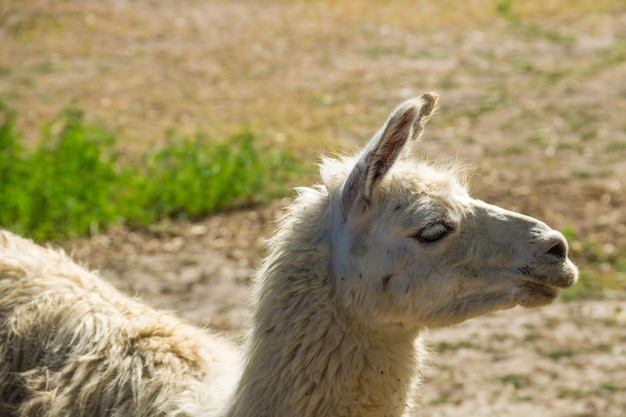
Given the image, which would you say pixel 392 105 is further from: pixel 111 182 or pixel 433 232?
pixel 433 232

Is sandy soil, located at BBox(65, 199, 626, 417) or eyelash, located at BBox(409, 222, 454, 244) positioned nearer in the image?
eyelash, located at BBox(409, 222, 454, 244)

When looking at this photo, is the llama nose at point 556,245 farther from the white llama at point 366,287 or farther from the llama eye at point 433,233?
the llama eye at point 433,233

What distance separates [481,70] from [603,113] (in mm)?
2258

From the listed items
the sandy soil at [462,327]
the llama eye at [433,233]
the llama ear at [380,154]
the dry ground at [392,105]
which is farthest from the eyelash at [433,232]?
the dry ground at [392,105]

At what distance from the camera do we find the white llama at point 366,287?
364cm

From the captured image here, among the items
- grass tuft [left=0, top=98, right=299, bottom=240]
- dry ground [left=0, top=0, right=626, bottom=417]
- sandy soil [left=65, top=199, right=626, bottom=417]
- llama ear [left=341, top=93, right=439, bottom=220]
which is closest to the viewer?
llama ear [left=341, top=93, right=439, bottom=220]

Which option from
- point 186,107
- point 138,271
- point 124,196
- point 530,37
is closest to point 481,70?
point 530,37

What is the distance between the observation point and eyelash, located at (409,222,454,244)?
3680 mm

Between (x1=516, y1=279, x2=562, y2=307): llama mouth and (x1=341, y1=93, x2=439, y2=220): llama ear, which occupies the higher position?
(x1=341, y1=93, x2=439, y2=220): llama ear

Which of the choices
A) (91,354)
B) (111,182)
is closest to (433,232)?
(91,354)

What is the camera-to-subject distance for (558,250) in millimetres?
3660

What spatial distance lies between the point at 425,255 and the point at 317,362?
56 centimetres

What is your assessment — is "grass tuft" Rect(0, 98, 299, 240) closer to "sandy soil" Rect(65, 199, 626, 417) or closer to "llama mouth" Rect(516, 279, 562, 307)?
"sandy soil" Rect(65, 199, 626, 417)

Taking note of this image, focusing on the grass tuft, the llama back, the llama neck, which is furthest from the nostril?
the grass tuft
